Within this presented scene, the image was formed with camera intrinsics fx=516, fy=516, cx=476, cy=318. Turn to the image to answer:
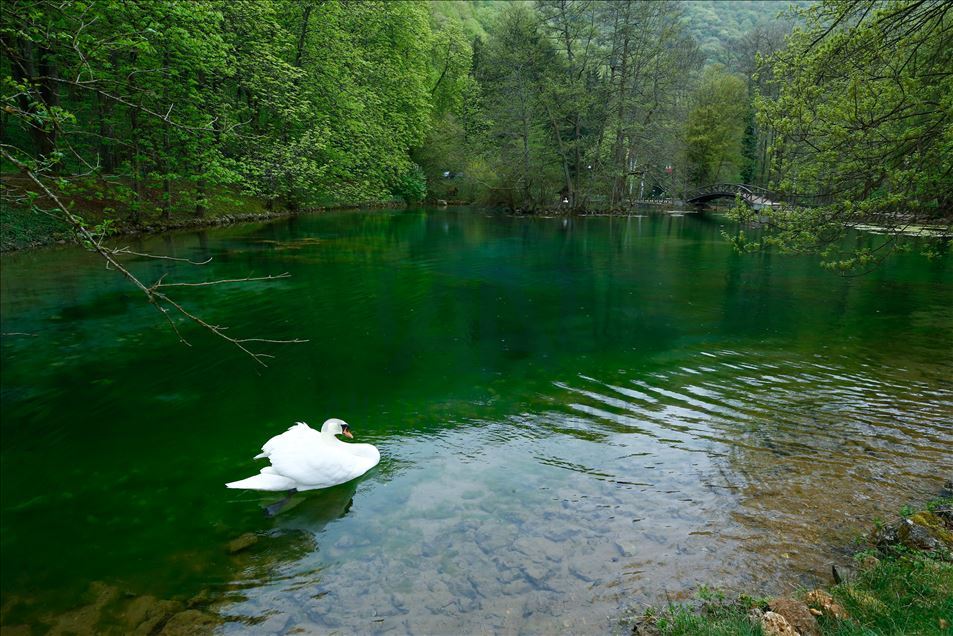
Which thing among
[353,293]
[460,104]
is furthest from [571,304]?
[460,104]

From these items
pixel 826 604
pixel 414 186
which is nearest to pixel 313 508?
pixel 826 604

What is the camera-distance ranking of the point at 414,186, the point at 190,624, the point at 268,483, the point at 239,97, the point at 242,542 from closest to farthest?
the point at 190,624, the point at 242,542, the point at 268,483, the point at 239,97, the point at 414,186

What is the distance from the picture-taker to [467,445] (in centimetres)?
716

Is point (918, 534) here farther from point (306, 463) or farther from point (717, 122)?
point (717, 122)

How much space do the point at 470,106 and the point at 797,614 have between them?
65.6m

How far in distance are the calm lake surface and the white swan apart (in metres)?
0.27

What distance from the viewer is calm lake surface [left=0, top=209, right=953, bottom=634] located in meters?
4.66

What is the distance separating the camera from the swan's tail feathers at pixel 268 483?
565 centimetres

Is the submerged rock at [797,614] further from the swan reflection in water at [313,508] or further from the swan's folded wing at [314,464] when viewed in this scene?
the swan's folded wing at [314,464]

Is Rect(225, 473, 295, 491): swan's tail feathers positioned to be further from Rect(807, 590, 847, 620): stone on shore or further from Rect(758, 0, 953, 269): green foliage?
Rect(758, 0, 953, 269): green foliage

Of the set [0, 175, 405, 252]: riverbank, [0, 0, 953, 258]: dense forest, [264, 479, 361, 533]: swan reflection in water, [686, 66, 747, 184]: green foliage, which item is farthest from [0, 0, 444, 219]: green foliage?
[686, 66, 747, 184]: green foliage

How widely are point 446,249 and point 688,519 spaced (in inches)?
842

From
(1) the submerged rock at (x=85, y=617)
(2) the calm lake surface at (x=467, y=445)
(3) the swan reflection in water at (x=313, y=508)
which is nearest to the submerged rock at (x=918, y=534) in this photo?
(2) the calm lake surface at (x=467, y=445)

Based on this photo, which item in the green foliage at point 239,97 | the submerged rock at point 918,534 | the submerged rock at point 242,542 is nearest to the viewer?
the submerged rock at point 918,534
